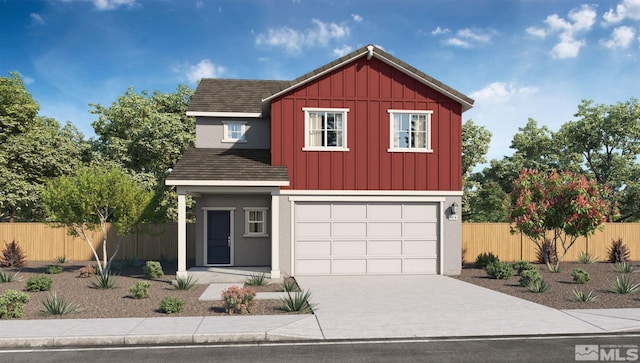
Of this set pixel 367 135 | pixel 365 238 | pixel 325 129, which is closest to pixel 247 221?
pixel 365 238

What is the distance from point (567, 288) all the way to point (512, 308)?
457 centimetres

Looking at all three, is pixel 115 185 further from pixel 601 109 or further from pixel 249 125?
pixel 601 109

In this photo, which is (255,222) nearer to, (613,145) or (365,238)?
(365,238)

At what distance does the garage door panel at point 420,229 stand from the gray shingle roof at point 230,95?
25.1 feet

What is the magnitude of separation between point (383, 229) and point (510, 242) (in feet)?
29.9

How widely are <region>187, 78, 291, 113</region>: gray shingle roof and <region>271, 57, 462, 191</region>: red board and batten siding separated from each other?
227cm

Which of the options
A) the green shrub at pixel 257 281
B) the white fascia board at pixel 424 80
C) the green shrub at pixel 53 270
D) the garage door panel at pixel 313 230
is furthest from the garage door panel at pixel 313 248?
the green shrub at pixel 53 270

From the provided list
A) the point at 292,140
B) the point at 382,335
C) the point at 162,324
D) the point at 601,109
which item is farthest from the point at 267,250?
the point at 601,109

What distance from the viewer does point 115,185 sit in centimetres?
1609

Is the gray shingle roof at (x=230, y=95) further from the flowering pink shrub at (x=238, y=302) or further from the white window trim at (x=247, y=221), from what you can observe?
the flowering pink shrub at (x=238, y=302)

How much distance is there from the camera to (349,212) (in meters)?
17.2

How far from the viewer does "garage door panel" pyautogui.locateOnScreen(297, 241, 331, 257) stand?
668 inches

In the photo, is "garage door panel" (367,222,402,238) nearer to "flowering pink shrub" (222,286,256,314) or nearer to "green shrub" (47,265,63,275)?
"flowering pink shrub" (222,286,256,314)

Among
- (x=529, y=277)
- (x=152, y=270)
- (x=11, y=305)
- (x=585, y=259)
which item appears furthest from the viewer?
(x=585, y=259)
